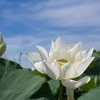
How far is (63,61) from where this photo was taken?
1464 mm

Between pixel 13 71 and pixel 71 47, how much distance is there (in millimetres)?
284

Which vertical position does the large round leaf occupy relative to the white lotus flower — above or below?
below

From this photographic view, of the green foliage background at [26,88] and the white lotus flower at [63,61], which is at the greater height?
the white lotus flower at [63,61]

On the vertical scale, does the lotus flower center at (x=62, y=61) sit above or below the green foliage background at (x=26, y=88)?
above

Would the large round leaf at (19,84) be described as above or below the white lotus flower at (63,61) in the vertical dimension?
below

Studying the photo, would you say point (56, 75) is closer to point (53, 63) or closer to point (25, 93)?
point (53, 63)

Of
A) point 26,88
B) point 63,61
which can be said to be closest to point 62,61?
point 63,61

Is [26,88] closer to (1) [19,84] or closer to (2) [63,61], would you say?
(1) [19,84]

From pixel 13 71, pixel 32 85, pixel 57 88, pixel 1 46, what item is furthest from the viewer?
pixel 57 88

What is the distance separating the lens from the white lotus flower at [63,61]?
1320 millimetres

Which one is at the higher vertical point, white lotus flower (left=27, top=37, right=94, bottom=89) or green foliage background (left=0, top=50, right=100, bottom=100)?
white lotus flower (left=27, top=37, right=94, bottom=89)

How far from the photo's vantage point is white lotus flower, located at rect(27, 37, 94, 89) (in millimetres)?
1320

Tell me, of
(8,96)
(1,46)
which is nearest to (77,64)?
(8,96)

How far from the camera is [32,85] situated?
55.4 inches
